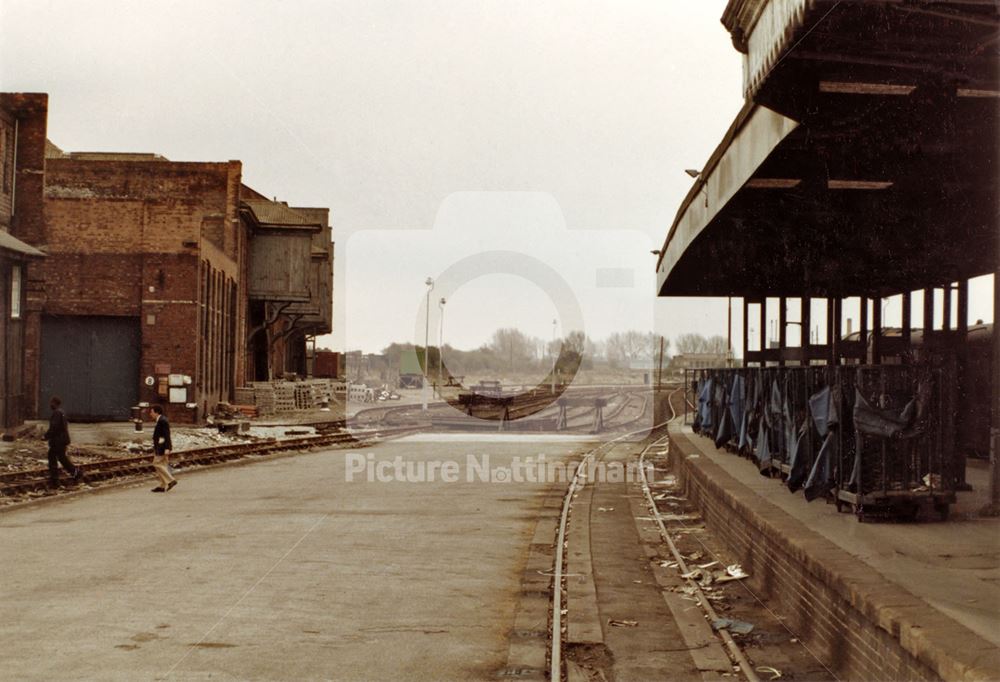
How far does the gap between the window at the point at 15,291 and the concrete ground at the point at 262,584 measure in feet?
40.7

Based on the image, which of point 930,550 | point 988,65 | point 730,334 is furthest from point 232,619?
point 730,334

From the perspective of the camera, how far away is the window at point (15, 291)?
29859 mm

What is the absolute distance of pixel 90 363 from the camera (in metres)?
39.0

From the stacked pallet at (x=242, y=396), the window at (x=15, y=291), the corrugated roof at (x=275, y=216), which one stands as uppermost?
the corrugated roof at (x=275, y=216)

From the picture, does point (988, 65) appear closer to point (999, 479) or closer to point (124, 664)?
point (999, 479)

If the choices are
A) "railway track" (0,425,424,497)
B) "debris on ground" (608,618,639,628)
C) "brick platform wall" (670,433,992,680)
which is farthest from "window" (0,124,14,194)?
"debris on ground" (608,618,639,628)

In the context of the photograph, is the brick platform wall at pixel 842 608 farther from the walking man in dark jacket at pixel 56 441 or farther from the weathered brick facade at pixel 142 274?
the weathered brick facade at pixel 142 274

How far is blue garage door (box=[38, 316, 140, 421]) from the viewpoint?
39.0m

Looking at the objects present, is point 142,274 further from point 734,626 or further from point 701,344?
point 701,344

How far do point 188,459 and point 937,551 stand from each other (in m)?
20.0

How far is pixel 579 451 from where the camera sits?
33.9 m

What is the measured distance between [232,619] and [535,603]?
9.27 feet

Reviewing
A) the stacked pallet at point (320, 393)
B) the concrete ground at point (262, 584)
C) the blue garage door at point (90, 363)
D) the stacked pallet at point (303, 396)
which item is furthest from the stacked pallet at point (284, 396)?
the concrete ground at point (262, 584)

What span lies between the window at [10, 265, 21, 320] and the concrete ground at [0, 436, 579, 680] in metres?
12.4
